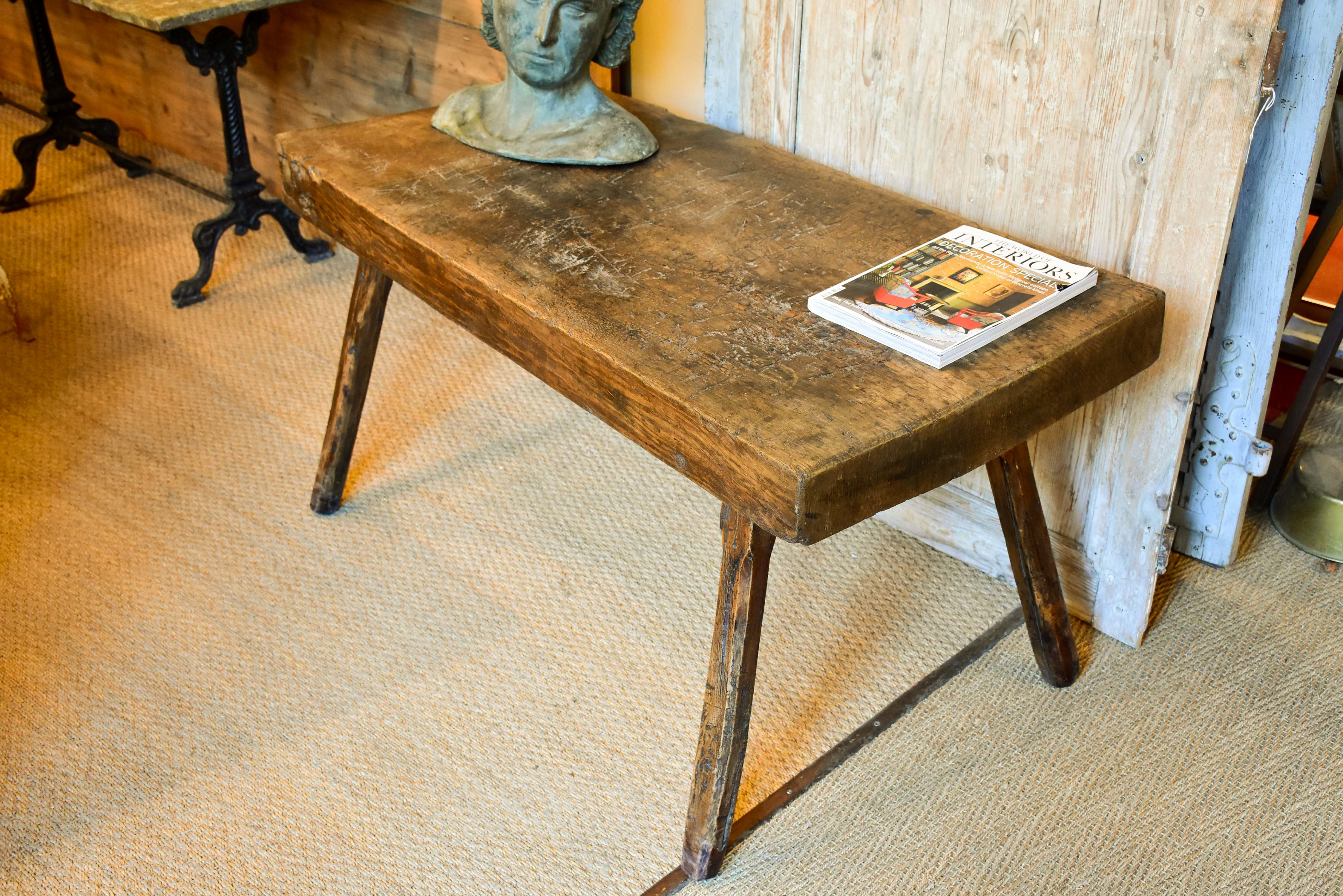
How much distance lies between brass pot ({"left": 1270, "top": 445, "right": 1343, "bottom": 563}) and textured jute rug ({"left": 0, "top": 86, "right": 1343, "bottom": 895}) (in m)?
0.03

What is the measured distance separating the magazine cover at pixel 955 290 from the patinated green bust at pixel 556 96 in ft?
1.61

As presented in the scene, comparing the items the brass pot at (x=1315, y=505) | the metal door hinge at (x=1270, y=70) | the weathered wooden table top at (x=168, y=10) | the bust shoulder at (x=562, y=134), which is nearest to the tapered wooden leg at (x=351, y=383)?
the bust shoulder at (x=562, y=134)

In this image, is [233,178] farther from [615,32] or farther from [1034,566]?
[1034,566]

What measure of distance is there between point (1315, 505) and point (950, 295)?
0.92 meters

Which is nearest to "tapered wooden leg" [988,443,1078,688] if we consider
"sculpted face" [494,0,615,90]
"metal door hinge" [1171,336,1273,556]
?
"metal door hinge" [1171,336,1273,556]

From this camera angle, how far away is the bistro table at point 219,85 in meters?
2.11

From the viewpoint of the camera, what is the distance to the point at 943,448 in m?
1.10

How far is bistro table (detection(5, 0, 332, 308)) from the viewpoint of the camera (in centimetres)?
211

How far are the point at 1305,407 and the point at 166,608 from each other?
69.0 inches

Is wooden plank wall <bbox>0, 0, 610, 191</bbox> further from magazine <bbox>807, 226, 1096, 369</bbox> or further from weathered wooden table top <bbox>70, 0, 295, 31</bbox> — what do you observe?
magazine <bbox>807, 226, 1096, 369</bbox>

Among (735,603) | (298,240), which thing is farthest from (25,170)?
(735,603)

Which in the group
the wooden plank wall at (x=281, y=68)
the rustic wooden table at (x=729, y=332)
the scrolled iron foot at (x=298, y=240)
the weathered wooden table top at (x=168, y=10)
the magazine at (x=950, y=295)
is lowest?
the scrolled iron foot at (x=298, y=240)

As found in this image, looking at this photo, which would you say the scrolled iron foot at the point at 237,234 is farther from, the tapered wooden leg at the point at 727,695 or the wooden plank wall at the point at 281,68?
the tapered wooden leg at the point at 727,695

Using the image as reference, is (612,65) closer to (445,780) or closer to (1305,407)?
(445,780)
